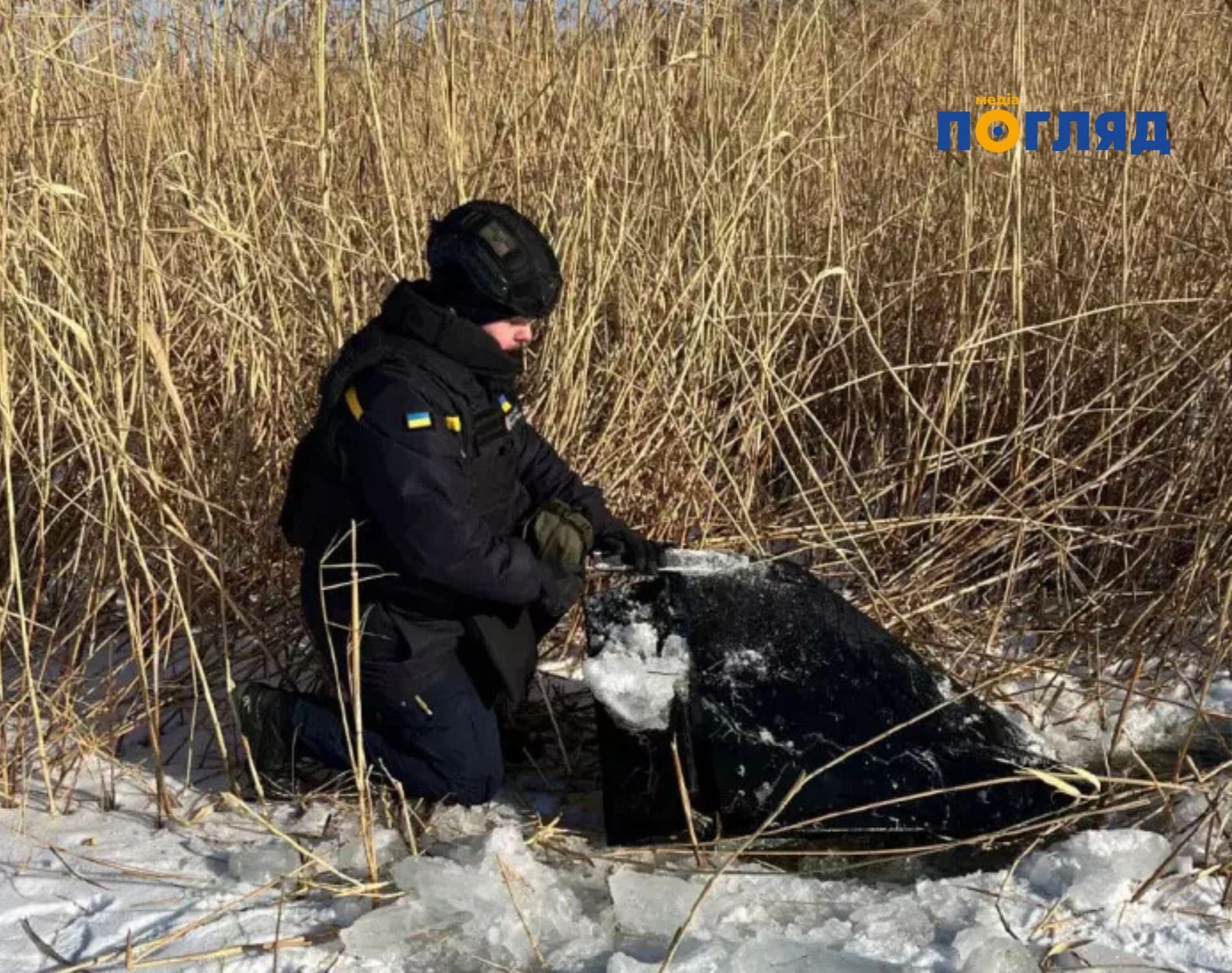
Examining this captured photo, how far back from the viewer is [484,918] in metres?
1.67

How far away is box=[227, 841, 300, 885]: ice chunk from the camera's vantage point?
1.80 meters

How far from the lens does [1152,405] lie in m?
2.66

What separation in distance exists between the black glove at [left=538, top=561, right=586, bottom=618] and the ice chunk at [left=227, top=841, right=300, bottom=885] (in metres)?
0.53

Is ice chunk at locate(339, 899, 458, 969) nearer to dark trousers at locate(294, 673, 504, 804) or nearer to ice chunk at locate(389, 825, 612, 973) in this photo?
ice chunk at locate(389, 825, 612, 973)

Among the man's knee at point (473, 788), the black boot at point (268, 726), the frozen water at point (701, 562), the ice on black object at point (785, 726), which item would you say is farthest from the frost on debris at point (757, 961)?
the black boot at point (268, 726)

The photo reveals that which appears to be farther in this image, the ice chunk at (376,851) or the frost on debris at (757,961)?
the ice chunk at (376,851)

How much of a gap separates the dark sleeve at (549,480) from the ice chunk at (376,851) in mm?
624

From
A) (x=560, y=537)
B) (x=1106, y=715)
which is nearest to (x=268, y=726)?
(x=560, y=537)

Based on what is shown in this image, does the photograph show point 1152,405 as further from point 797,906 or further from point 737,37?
point 797,906

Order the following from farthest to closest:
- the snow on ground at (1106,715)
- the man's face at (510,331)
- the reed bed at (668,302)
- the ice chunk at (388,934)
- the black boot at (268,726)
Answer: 1. the reed bed at (668,302)
2. the snow on ground at (1106,715)
3. the black boot at (268,726)
4. the man's face at (510,331)
5. the ice chunk at (388,934)

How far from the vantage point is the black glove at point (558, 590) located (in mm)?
2002

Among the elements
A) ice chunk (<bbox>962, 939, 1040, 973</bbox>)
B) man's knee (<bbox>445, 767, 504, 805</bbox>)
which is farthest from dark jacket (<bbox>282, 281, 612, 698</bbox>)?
ice chunk (<bbox>962, 939, 1040, 973</bbox>)

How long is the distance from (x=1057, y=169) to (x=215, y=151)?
1.81 m

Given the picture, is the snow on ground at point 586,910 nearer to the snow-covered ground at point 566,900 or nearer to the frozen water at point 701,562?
the snow-covered ground at point 566,900
